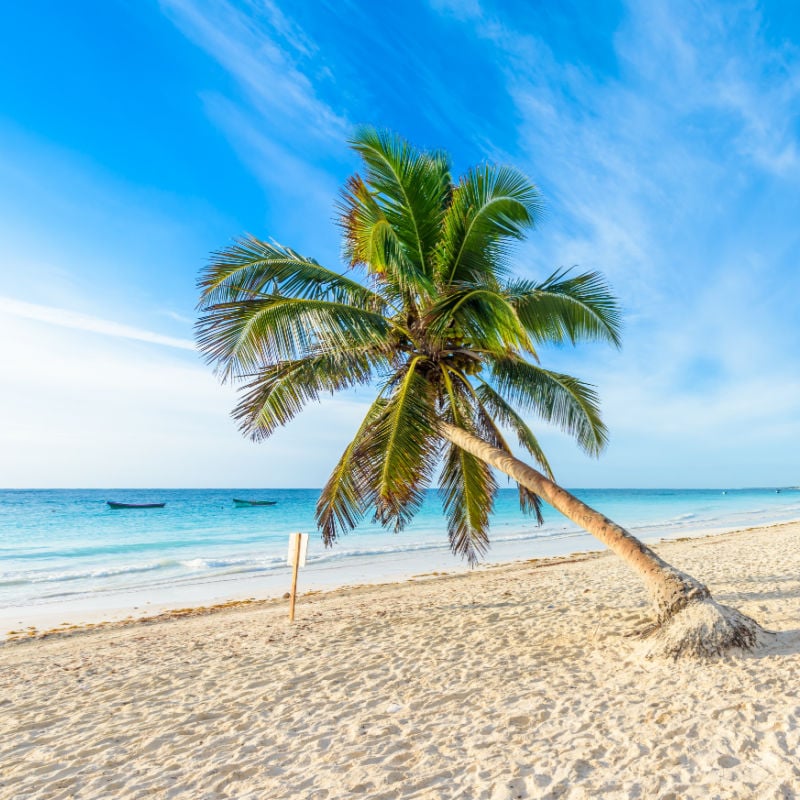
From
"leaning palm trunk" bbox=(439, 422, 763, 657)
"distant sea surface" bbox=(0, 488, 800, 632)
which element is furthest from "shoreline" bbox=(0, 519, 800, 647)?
"leaning palm trunk" bbox=(439, 422, 763, 657)

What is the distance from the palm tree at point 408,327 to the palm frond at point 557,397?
0.02 m

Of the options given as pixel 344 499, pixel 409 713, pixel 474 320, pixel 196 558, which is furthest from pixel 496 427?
pixel 196 558

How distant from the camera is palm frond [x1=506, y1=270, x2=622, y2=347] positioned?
6.68 meters

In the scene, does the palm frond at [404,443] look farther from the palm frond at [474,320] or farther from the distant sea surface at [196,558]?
the distant sea surface at [196,558]

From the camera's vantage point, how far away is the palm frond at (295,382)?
6992 millimetres

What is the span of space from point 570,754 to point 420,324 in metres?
4.75

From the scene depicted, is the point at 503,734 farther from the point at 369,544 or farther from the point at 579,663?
the point at 369,544

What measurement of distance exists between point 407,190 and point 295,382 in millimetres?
2925

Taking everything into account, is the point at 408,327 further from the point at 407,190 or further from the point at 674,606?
the point at 674,606

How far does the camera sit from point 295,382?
722 centimetres

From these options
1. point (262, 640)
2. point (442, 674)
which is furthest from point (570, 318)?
point (262, 640)

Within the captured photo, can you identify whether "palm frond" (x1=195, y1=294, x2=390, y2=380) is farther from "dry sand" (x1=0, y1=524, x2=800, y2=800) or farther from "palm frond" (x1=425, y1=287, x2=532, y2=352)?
"dry sand" (x1=0, y1=524, x2=800, y2=800)

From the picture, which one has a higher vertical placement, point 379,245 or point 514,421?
→ point 379,245

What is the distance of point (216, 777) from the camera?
10.6 feet
